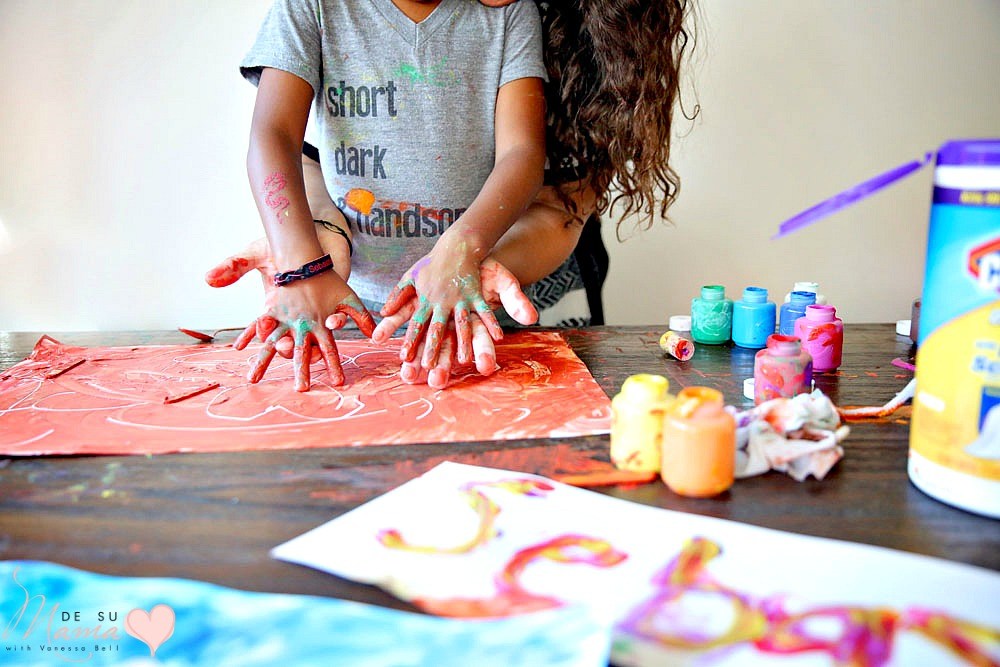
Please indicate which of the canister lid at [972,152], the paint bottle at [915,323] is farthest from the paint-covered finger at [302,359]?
the paint bottle at [915,323]

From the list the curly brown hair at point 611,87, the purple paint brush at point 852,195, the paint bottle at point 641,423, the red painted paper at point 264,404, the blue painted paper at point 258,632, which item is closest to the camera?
the blue painted paper at point 258,632

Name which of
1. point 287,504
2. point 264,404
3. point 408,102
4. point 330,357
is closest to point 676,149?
point 408,102

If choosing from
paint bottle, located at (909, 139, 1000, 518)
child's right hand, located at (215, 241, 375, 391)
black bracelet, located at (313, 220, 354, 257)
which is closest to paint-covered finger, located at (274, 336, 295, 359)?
child's right hand, located at (215, 241, 375, 391)

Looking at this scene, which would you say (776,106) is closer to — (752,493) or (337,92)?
(337,92)

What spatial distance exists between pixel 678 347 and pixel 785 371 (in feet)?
0.75

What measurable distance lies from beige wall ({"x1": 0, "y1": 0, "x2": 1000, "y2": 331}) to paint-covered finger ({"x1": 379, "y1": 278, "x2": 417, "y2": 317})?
1.13m

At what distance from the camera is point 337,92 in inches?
52.6

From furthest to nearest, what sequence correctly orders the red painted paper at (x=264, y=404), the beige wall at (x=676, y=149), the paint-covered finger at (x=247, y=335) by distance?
the beige wall at (x=676, y=149) < the paint-covered finger at (x=247, y=335) < the red painted paper at (x=264, y=404)

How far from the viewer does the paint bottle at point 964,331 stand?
54 cm

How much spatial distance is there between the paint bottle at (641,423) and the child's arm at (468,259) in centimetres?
33

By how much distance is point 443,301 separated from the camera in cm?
102

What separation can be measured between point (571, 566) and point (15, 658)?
1.16 feet

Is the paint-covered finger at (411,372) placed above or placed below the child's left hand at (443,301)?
below

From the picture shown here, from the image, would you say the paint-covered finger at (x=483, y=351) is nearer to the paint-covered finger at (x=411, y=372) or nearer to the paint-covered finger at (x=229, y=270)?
the paint-covered finger at (x=411, y=372)
